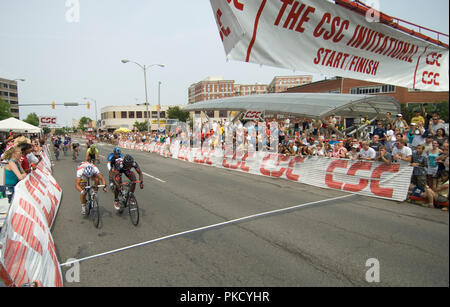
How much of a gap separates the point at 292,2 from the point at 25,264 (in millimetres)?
4244

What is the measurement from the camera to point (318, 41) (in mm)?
2037

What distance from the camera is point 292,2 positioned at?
1885 mm

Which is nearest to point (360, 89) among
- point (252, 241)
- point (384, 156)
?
point (384, 156)

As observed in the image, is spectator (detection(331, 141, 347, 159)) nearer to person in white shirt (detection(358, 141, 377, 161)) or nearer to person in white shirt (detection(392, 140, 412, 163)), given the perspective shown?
person in white shirt (detection(358, 141, 377, 161))

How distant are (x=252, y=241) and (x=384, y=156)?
580cm

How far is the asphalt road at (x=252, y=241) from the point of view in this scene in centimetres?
385

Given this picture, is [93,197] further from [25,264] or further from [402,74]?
[402,74]

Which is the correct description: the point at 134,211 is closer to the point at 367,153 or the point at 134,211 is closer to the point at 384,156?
the point at 384,156

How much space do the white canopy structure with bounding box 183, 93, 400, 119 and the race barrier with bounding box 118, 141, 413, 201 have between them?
11.0 ft

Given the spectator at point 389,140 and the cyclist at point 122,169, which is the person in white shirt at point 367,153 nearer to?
the spectator at point 389,140
